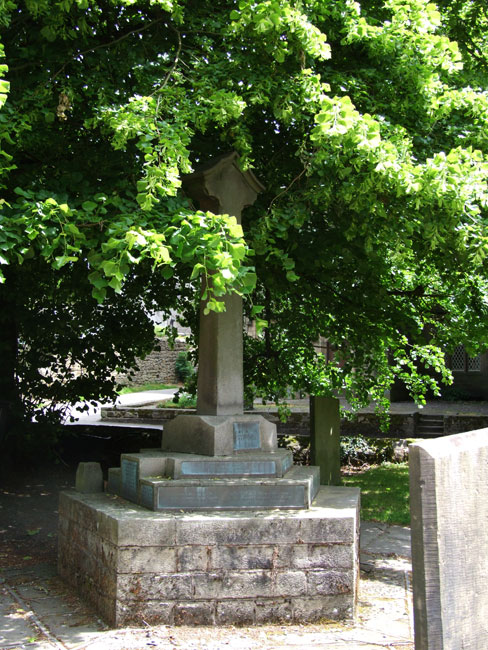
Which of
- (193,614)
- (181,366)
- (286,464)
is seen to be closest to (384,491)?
(286,464)

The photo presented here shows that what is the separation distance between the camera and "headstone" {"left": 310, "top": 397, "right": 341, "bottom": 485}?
8.11 metres

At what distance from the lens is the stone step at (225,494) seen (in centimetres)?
518

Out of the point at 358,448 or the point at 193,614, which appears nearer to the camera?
the point at 193,614

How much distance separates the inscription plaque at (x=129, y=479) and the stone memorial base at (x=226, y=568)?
478 millimetres

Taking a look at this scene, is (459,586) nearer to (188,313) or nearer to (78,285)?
(78,285)

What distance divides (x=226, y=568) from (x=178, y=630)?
0.52 metres

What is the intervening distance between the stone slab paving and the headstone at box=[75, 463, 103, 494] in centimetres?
81

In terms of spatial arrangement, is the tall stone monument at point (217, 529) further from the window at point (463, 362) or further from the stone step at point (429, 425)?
the window at point (463, 362)

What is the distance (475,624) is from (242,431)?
3.67m

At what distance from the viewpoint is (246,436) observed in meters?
5.74

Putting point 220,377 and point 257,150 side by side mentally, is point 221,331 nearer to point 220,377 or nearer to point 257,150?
point 220,377

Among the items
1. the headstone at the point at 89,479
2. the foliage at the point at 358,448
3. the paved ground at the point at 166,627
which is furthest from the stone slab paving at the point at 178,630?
the foliage at the point at 358,448

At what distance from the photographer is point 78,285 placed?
838cm

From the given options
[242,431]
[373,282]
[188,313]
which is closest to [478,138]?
[373,282]
